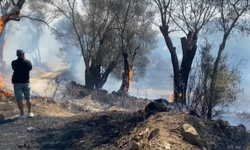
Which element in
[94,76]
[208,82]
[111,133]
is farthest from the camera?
[94,76]

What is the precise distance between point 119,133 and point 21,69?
3.75 meters

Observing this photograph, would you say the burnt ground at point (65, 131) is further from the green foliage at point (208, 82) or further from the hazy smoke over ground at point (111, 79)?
the hazy smoke over ground at point (111, 79)

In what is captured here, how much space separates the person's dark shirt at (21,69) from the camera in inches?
409

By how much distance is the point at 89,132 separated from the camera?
28.8 feet

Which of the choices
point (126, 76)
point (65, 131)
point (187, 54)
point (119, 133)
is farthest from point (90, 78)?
point (119, 133)

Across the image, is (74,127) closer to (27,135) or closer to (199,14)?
(27,135)

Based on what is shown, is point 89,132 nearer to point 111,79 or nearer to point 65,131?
point 65,131

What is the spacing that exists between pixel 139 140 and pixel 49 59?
62533mm

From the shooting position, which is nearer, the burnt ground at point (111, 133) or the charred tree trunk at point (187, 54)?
the burnt ground at point (111, 133)

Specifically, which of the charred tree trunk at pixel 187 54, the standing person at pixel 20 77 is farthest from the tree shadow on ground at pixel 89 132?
the charred tree trunk at pixel 187 54

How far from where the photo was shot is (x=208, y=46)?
14445 mm

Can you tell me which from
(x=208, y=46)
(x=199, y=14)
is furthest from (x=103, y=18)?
(x=208, y=46)

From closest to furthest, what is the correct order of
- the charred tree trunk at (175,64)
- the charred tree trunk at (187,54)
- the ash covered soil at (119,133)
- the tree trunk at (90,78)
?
1. the ash covered soil at (119,133)
2. the charred tree trunk at (175,64)
3. the charred tree trunk at (187,54)
4. the tree trunk at (90,78)

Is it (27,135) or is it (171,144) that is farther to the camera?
(27,135)
